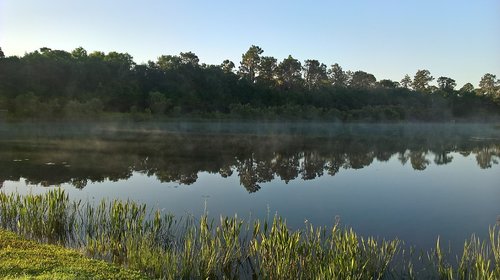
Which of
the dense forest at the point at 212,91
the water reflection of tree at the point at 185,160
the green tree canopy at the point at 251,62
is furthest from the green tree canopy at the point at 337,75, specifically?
the water reflection of tree at the point at 185,160

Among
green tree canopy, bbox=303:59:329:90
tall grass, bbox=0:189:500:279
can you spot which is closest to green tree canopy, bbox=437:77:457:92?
green tree canopy, bbox=303:59:329:90

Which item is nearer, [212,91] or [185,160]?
[185,160]

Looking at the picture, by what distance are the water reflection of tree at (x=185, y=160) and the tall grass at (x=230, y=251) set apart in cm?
716

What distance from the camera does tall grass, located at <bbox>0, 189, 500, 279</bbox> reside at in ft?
20.8

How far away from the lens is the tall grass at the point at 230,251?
634cm

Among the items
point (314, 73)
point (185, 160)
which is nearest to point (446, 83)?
point (314, 73)

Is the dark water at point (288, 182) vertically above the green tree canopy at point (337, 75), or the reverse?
the green tree canopy at point (337, 75)

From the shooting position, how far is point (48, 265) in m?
5.89

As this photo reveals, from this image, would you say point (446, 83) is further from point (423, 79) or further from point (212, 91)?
point (212, 91)

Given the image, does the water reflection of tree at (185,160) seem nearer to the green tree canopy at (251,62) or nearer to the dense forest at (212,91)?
the dense forest at (212,91)

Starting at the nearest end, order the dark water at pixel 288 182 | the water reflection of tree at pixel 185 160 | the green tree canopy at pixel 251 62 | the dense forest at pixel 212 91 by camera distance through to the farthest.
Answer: the dark water at pixel 288 182 < the water reflection of tree at pixel 185 160 < the dense forest at pixel 212 91 < the green tree canopy at pixel 251 62

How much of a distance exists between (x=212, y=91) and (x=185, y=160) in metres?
54.6

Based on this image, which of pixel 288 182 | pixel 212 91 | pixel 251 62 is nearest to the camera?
pixel 288 182

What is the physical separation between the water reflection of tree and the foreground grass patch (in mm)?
9056
